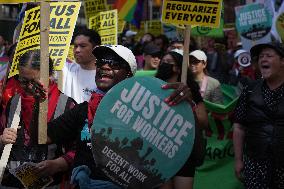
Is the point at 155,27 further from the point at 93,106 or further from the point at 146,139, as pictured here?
the point at 146,139

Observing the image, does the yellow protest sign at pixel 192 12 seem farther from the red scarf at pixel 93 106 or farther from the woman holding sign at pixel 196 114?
the red scarf at pixel 93 106

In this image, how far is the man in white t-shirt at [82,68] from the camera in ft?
19.1

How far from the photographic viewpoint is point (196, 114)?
13.5 feet

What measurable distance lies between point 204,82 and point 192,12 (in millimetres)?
2081

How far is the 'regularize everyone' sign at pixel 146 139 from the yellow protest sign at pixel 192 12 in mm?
1455

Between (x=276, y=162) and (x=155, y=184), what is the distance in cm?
131

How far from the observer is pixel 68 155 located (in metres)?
3.89

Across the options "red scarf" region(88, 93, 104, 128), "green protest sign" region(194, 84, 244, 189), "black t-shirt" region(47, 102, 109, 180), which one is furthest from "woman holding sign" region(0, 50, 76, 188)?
"green protest sign" region(194, 84, 244, 189)

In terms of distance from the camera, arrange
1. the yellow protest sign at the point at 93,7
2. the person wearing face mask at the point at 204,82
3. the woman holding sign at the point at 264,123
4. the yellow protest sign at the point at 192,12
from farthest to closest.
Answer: the yellow protest sign at the point at 93,7
the person wearing face mask at the point at 204,82
the yellow protest sign at the point at 192,12
the woman holding sign at the point at 264,123

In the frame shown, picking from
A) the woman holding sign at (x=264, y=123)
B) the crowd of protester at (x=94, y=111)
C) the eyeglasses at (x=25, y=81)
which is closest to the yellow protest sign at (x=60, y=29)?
the crowd of protester at (x=94, y=111)

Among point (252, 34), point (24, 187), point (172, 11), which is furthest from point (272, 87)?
point (252, 34)

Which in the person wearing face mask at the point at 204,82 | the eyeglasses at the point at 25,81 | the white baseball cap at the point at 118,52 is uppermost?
the white baseball cap at the point at 118,52

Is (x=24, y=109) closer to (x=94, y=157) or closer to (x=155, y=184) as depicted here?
(x=94, y=157)

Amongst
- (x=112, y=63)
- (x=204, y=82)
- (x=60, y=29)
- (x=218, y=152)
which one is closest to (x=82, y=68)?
(x=60, y=29)
